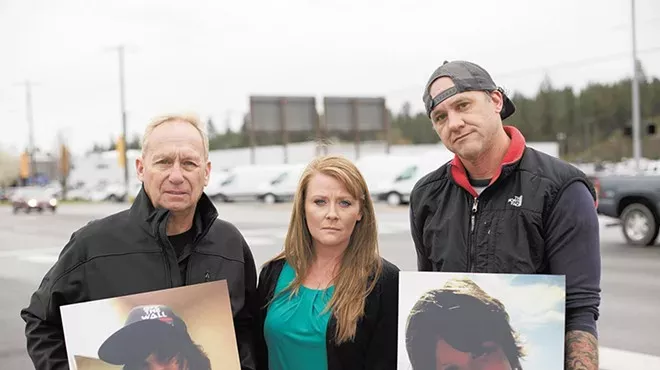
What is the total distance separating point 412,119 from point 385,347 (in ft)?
202

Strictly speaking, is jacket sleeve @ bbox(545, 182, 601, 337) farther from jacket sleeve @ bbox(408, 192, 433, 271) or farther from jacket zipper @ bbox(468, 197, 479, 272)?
jacket sleeve @ bbox(408, 192, 433, 271)

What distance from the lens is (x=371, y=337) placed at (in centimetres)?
269

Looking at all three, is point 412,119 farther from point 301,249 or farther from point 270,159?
point 301,249

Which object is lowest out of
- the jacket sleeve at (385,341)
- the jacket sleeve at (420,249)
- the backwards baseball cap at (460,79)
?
the jacket sleeve at (385,341)

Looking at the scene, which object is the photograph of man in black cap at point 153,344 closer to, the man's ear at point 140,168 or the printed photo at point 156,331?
the printed photo at point 156,331

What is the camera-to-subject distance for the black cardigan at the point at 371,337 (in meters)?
2.63

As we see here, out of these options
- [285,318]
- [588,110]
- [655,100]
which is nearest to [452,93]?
[285,318]

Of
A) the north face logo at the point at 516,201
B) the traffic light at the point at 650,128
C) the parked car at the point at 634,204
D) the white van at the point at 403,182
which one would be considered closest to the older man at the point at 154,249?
the north face logo at the point at 516,201

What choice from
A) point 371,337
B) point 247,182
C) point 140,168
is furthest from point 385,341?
point 247,182

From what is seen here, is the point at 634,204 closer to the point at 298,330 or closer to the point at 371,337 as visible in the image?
the point at 371,337

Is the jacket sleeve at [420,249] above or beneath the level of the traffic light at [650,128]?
beneath

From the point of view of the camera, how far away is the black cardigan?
2629mm

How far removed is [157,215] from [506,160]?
1.20 m

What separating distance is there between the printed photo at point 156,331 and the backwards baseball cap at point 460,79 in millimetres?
941
